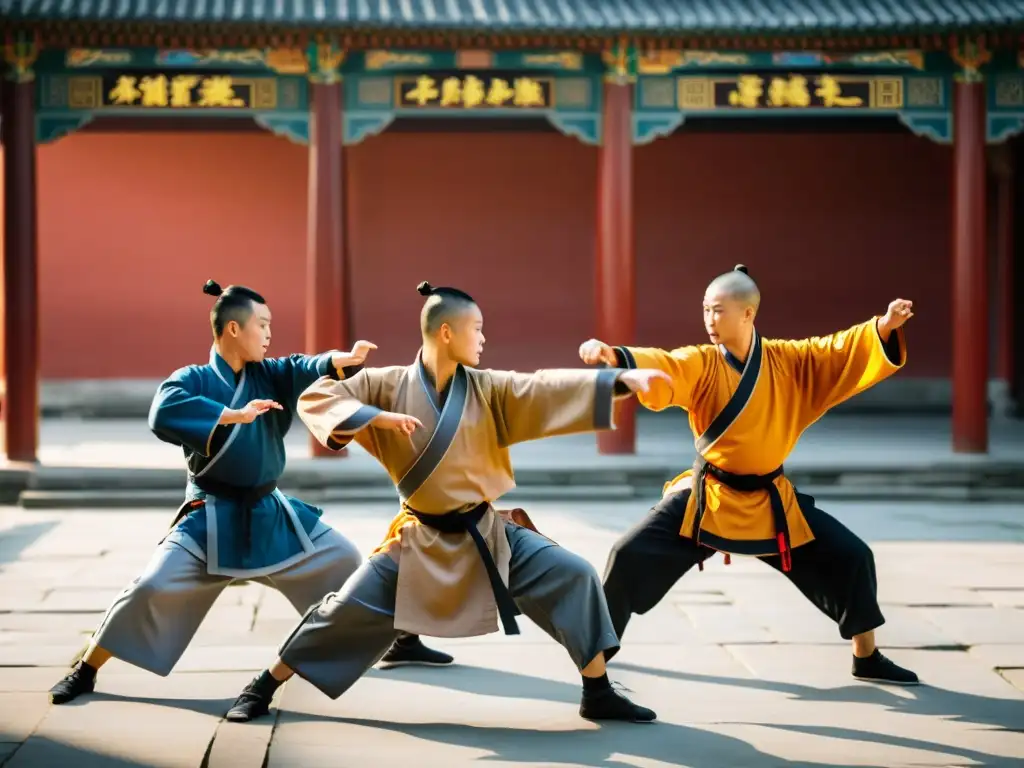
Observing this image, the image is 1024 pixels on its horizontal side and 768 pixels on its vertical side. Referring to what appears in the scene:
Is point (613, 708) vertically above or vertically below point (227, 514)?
below

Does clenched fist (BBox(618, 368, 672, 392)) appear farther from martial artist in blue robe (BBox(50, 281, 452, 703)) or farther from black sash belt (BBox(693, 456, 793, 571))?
martial artist in blue robe (BBox(50, 281, 452, 703))

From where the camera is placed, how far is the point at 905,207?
44.7ft

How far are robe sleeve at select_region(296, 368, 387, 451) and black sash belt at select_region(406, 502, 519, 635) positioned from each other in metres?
0.35

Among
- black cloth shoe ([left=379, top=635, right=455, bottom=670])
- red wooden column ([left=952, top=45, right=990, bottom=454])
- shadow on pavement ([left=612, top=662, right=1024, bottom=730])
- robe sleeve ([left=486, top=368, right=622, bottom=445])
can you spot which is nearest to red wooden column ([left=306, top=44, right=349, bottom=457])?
red wooden column ([left=952, top=45, right=990, bottom=454])

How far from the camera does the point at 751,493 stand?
4.91 metres

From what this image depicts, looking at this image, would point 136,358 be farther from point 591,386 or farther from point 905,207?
point 591,386

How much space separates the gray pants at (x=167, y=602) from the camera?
4574 millimetres

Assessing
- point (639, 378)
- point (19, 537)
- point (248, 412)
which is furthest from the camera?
point (19, 537)

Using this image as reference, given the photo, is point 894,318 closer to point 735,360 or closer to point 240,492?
point 735,360

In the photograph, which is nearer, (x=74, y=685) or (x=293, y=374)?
(x=74, y=685)

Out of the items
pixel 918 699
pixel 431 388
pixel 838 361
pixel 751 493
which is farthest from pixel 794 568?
pixel 431 388

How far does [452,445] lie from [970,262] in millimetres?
7078

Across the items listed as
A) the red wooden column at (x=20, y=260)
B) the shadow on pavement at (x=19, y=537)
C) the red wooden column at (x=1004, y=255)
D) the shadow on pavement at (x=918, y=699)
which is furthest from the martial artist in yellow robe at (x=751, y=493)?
the red wooden column at (x=1004, y=255)

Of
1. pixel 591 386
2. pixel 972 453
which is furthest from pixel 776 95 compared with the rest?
pixel 591 386
